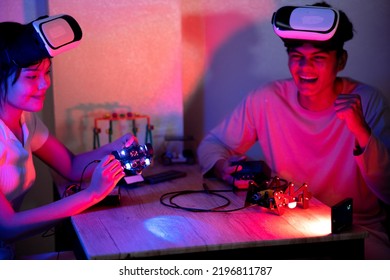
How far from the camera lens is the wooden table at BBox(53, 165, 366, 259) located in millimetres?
1653

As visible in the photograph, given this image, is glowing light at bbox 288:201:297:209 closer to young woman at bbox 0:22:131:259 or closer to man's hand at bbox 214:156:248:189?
man's hand at bbox 214:156:248:189

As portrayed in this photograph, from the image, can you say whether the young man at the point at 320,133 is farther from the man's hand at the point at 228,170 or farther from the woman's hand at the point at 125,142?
the woman's hand at the point at 125,142

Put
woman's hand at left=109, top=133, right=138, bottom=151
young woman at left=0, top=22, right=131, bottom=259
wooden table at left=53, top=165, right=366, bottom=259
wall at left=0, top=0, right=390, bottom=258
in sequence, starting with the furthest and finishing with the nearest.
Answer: wall at left=0, top=0, right=390, bottom=258
woman's hand at left=109, top=133, right=138, bottom=151
young woman at left=0, top=22, right=131, bottom=259
wooden table at left=53, top=165, right=366, bottom=259

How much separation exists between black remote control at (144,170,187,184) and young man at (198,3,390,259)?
0.11 metres

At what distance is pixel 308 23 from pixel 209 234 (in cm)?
87

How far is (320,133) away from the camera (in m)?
2.44

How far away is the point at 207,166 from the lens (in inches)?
95.4

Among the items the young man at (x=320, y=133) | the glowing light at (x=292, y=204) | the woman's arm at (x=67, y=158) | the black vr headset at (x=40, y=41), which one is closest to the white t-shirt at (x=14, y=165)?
the woman's arm at (x=67, y=158)

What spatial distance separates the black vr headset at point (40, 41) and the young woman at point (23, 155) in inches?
1.0

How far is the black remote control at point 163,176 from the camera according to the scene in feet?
7.64

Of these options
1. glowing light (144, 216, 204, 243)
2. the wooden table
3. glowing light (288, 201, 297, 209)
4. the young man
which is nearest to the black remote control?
the young man

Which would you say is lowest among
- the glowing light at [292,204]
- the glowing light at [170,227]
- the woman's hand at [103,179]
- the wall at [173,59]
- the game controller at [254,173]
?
the glowing light at [170,227]

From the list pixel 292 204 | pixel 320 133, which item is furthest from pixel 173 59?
pixel 292 204

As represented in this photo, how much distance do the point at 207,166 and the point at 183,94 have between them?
0.62 metres
